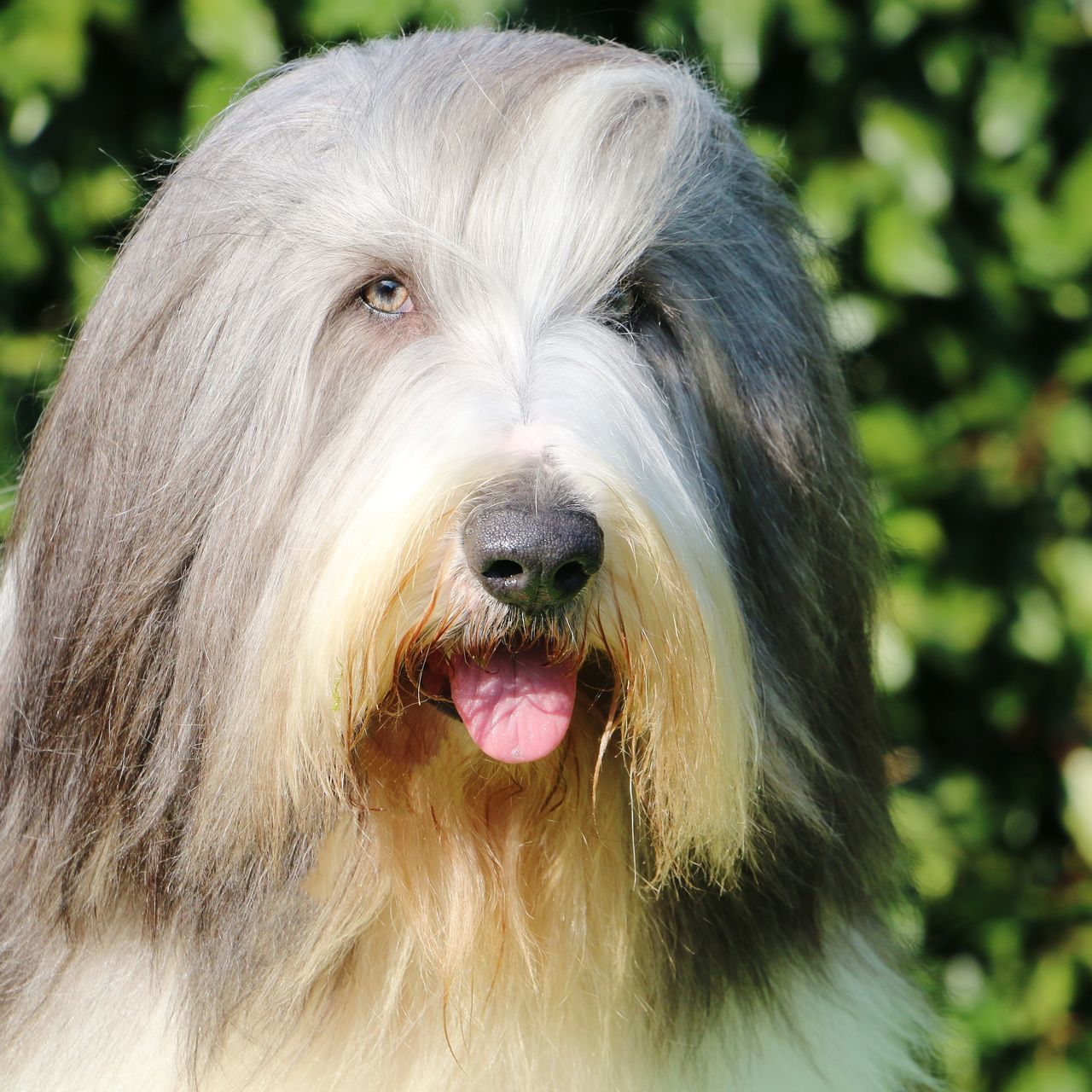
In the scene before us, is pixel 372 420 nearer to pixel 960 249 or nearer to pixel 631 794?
pixel 631 794

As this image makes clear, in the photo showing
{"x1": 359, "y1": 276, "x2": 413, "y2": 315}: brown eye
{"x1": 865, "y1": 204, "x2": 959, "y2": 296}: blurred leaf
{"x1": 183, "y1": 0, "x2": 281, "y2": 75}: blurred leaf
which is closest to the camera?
{"x1": 359, "y1": 276, "x2": 413, "y2": 315}: brown eye

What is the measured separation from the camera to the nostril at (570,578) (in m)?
1.12

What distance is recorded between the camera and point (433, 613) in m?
1.16

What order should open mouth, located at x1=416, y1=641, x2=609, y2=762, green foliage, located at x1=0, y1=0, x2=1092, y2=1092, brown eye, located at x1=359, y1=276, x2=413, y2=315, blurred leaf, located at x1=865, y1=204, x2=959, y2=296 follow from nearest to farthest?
open mouth, located at x1=416, y1=641, x2=609, y2=762 → brown eye, located at x1=359, y1=276, x2=413, y2=315 → green foliage, located at x1=0, y1=0, x2=1092, y2=1092 → blurred leaf, located at x1=865, y1=204, x2=959, y2=296

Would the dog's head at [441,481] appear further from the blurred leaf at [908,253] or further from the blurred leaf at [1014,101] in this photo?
the blurred leaf at [1014,101]

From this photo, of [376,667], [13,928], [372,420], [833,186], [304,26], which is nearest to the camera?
[376,667]

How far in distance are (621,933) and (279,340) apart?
65cm

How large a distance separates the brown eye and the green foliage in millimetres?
892

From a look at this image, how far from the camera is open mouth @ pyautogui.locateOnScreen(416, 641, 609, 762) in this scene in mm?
1221

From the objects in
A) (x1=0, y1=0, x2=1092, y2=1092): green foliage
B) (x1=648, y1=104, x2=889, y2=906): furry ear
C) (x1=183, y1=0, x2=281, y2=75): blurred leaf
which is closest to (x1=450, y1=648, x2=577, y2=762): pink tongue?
(x1=648, y1=104, x2=889, y2=906): furry ear

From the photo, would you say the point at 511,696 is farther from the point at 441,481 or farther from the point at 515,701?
the point at 441,481

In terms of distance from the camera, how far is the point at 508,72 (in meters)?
1.42

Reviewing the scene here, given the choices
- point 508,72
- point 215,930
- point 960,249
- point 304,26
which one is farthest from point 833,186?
point 215,930

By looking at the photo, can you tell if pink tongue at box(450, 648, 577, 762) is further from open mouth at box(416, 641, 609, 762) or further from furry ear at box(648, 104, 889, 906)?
furry ear at box(648, 104, 889, 906)
